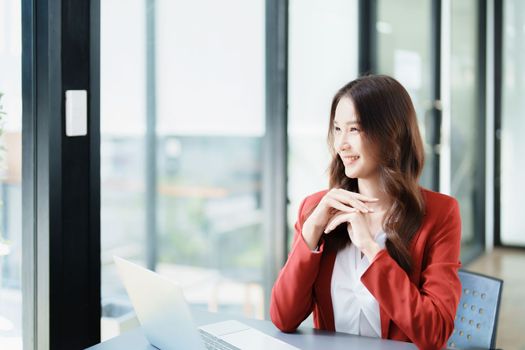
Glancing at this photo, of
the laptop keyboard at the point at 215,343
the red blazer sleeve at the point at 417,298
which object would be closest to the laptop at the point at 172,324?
the laptop keyboard at the point at 215,343

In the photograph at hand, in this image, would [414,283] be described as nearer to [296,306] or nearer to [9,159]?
Answer: [296,306]

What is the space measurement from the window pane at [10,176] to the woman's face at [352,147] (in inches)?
34.7

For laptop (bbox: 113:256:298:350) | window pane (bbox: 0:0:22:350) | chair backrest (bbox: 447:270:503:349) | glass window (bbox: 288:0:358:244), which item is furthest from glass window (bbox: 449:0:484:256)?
window pane (bbox: 0:0:22:350)

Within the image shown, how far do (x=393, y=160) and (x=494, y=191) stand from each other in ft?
15.4

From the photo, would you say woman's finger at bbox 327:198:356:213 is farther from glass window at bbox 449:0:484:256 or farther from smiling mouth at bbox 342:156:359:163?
glass window at bbox 449:0:484:256

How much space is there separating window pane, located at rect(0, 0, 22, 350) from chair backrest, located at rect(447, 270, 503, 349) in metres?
1.26

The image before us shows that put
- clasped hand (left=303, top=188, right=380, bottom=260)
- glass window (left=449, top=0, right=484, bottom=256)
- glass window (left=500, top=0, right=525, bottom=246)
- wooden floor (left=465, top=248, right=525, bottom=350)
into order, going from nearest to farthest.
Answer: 1. clasped hand (left=303, top=188, right=380, bottom=260)
2. wooden floor (left=465, top=248, right=525, bottom=350)
3. glass window (left=449, top=0, right=484, bottom=256)
4. glass window (left=500, top=0, right=525, bottom=246)

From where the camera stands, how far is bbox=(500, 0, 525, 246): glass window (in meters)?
5.77

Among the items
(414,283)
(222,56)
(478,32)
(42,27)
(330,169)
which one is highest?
(478,32)

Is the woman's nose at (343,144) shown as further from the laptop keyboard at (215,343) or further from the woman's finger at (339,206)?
the laptop keyboard at (215,343)

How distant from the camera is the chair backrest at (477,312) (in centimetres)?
174

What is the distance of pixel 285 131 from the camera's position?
110 inches

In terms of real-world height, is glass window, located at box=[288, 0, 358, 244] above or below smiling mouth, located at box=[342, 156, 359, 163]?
above

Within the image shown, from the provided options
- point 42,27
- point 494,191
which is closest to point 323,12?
point 42,27
